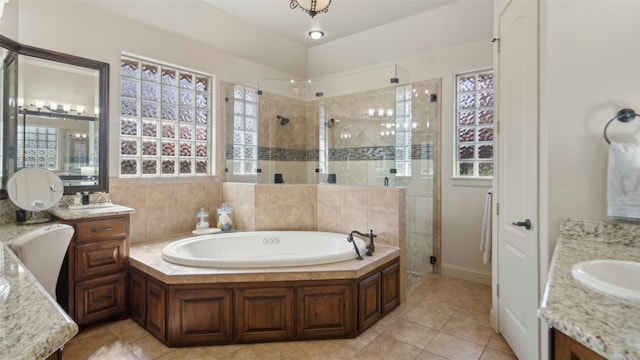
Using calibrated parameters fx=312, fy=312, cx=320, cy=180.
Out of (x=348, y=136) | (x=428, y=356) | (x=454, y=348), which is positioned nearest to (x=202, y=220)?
(x=348, y=136)

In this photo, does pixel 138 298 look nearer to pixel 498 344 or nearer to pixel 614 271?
pixel 498 344

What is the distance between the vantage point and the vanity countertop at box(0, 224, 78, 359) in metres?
0.70

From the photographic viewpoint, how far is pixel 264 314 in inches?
92.4

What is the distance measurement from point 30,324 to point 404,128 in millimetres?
3723

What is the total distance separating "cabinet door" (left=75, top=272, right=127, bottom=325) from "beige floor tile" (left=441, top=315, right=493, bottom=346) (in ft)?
9.07

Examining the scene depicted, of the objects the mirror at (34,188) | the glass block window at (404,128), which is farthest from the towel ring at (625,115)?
the mirror at (34,188)

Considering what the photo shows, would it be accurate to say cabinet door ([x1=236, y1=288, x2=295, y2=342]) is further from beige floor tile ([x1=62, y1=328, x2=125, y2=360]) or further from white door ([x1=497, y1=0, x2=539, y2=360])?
white door ([x1=497, y1=0, x2=539, y2=360])

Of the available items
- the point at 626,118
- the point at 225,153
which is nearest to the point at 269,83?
the point at 225,153

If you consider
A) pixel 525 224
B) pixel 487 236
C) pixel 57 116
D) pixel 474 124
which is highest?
pixel 474 124

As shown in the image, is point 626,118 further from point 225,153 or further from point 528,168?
point 225,153

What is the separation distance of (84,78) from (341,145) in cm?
289

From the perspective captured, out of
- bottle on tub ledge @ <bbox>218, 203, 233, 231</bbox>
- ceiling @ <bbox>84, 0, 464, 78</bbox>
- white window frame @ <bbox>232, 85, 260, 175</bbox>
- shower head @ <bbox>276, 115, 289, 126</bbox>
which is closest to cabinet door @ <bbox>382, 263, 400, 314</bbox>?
bottle on tub ledge @ <bbox>218, 203, 233, 231</bbox>

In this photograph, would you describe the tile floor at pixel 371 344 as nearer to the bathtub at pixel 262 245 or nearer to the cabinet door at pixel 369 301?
the cabinet door at pixel 369 301

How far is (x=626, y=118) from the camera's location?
4.90 feet
